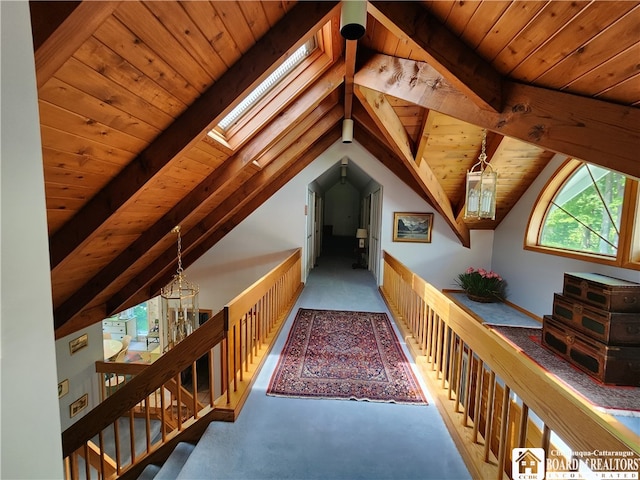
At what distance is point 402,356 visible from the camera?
2.65m

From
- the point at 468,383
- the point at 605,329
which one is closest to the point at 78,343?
the point at 468,383

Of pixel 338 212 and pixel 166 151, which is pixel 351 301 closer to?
pixel 166 151

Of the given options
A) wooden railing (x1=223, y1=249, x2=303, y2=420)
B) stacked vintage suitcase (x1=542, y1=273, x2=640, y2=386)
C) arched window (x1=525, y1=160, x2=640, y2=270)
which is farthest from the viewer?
arched window (x1=525, y1=160, x2=640, y2=270)

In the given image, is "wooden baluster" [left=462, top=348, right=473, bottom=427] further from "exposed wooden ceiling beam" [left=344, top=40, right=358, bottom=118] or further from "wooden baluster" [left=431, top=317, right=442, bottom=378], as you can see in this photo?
"exposed wooden ceiling beam" [left=344, top=40, right=358, bottom=118]

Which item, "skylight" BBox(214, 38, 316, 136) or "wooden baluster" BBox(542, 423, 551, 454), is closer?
"wooden baluster" BBox(542, 423, 551, 454)

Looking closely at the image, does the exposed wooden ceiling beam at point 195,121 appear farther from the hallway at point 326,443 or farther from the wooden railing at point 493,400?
the wooden railing at point 493,400

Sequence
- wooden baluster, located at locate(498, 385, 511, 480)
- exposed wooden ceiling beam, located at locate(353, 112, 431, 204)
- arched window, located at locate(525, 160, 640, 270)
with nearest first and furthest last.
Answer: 1. wooden baluster, located at locate(498, 385, 511, 480)
2. arched window, located at locate(525, 160, 640, 270)
3. exposed wooden ceiling beam, located at locate(353, 112, 431, 204)

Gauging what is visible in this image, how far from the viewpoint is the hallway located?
149cm

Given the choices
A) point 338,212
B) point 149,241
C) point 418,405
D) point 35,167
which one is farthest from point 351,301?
point 338,212

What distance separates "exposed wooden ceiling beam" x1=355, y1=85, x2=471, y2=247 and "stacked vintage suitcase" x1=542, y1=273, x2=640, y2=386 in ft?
6.53

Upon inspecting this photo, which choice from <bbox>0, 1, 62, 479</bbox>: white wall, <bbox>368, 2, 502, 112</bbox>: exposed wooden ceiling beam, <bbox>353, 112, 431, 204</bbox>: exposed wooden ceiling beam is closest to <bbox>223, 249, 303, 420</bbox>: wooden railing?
<bbox>0, 1, 62, 479</bbox>: white wall

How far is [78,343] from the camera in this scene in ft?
12.5

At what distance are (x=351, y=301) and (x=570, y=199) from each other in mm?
3283

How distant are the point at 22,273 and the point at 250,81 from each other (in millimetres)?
1497
